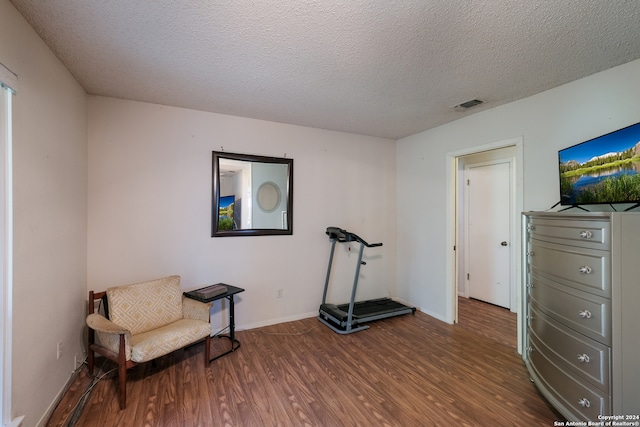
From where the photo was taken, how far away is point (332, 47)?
182 centimetres

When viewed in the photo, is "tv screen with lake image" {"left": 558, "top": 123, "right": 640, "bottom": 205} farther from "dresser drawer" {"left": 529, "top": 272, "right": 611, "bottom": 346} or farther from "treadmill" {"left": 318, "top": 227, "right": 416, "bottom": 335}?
"treadmill" {"left": 318, "top": 227, "right": 416, "bottom": 335}

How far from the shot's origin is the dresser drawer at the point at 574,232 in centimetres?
152

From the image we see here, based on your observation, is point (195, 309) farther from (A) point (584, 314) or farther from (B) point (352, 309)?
(A) point (584, 314)

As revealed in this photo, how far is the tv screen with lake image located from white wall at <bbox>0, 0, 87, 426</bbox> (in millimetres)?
3592

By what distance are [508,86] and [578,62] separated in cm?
46

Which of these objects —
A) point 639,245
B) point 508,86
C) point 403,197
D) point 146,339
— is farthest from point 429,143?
point 146,339

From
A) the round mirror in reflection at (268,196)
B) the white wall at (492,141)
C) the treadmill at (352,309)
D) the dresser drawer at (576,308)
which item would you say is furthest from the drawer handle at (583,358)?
the round mirror in reflection at (268,196)

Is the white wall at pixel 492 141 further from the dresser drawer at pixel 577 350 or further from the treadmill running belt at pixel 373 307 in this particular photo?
the dresser drawer at pixel 577 350

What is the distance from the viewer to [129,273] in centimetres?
270

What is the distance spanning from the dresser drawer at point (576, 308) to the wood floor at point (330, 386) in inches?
27.5

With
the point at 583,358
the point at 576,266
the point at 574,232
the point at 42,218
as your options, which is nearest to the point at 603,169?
the point at 574,232

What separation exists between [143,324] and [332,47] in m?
2.65

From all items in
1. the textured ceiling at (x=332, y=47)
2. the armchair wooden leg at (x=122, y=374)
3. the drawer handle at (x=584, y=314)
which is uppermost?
the textured ceiling at (x=332, y=47)

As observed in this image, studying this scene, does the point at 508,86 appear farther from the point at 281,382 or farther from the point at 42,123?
the point at 42,123
